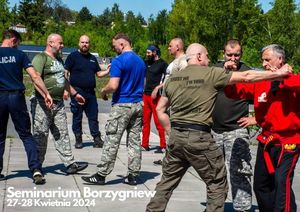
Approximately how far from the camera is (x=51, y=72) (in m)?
8.54

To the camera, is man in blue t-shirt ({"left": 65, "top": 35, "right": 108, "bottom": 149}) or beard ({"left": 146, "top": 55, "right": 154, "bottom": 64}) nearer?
beard ({"left": 146, "top": 55, "right": 154, "bottom": 64})

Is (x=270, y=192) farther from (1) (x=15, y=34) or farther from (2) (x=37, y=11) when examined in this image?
(2) (x=37, y=11)

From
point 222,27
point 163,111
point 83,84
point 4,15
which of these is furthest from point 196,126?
point 4,15

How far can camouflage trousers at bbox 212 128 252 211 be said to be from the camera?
659 cm

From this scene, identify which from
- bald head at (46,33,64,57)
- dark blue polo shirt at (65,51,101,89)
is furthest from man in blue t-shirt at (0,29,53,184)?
dark blue polo shirt at (65,51,101,89)

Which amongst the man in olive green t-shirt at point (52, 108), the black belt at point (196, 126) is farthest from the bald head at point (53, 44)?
the black belt at point (196, 126)

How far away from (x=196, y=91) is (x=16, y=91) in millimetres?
3075

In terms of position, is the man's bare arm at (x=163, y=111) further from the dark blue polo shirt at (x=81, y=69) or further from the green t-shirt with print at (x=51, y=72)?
the dark blue polo shirt at (x=81, y=69)

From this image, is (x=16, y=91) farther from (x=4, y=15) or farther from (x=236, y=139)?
(x=4, y=15)

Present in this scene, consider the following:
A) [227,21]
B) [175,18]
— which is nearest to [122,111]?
[227,21]

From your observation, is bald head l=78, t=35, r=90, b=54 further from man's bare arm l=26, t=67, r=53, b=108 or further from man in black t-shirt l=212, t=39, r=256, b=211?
man in black t-shirt l=212, t=39, r=256, b=211

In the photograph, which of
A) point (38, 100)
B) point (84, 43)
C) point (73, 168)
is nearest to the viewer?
point (38, 100)

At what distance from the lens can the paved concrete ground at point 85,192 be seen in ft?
23.1

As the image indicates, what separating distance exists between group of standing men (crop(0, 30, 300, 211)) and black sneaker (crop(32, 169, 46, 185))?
1 centimetres
